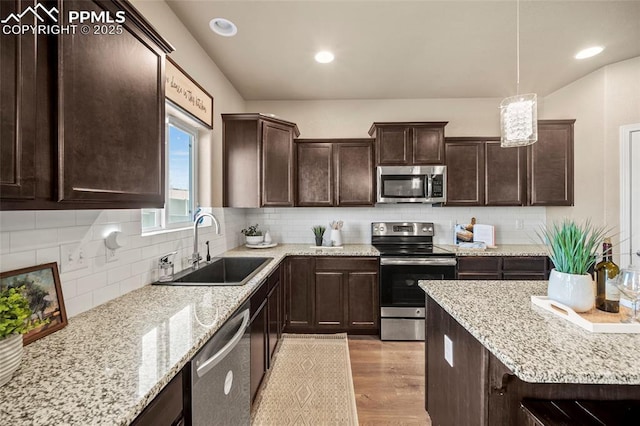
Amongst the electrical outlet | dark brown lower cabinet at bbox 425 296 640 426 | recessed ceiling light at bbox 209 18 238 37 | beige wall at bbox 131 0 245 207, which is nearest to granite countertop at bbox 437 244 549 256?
dark brown lower cabinet at bbox 425 296 640 426

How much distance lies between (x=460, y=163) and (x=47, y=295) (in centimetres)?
369

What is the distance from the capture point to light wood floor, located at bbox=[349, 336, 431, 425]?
6.32 ft

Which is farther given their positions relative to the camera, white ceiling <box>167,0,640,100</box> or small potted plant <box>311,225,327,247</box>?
small potted plant <box>311,225,327,247</box>

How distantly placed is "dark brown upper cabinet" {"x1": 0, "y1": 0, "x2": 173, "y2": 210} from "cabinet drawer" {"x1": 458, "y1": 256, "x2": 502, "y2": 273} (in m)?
2.91

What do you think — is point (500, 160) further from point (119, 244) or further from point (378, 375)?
point (119, 244)

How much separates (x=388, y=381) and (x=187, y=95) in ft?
9.10

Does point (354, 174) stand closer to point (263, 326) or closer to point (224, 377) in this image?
point (263, 326)

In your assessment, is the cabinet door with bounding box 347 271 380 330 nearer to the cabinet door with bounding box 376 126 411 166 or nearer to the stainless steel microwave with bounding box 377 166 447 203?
the stainless steel microwave with bounding box 377 166 447 203

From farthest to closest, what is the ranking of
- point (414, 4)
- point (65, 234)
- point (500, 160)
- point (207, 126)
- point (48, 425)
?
1. point (500, 160)
2. point (207, 126)
3. point (414, 4)
4. point (65, 234)
5. point (48, 425)

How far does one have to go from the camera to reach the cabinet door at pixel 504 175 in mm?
3355

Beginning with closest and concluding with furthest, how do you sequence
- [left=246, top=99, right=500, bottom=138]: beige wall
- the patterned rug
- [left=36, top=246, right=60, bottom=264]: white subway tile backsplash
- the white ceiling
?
[left=36, top=246, right=60, bottom=264]: white subway tile backsplash, the patterned rug, the white ceiling, [left=246, top=99, right=500, bottom=138]: beige wall

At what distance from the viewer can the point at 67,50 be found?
2.87ft

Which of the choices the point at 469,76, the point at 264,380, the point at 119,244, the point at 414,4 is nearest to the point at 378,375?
the point at 264,380

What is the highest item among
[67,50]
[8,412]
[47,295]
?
[67,50]
